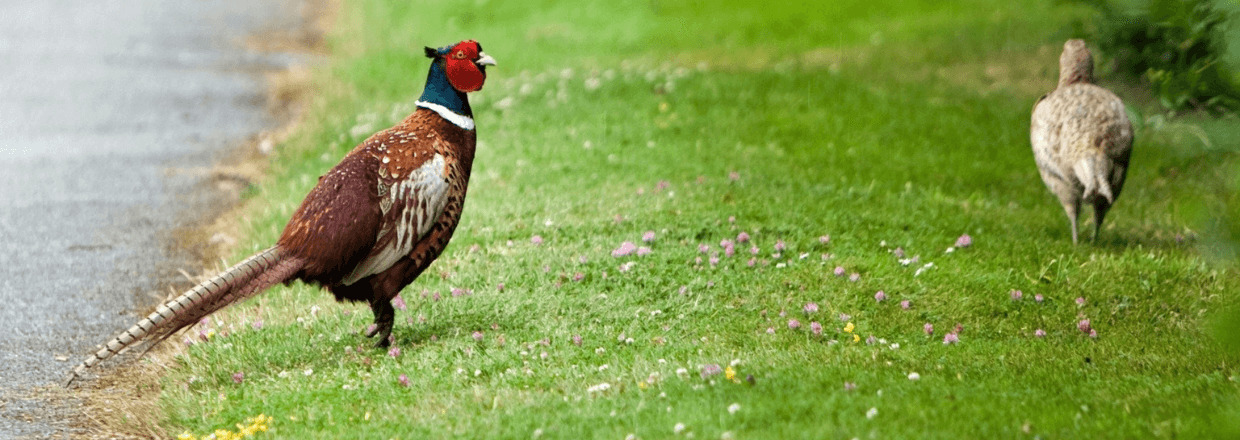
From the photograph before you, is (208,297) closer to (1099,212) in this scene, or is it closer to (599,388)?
(599,388)

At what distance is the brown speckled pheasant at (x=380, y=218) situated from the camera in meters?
5.73

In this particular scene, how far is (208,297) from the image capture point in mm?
5629

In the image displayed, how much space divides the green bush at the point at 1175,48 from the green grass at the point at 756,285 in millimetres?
303

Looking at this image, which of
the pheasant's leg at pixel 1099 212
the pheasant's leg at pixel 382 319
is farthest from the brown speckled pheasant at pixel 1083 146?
the pheasant's leg at pixel 382 319

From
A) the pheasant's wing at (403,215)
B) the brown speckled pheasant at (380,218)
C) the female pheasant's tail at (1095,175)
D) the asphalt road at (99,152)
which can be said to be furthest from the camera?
the female pheasant's tail at (1095,175)

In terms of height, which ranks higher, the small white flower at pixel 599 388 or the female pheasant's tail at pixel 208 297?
the female pheasant's tail at pixel 208 297

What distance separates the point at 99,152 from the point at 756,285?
744 centimetres

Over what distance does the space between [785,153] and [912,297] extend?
369 centimetres

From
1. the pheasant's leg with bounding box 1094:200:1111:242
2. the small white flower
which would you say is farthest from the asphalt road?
the pheasant's leg with bounding box 1094:200:1111:242

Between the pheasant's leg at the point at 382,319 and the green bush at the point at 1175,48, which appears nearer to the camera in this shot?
the green bush at the point at 1175,48

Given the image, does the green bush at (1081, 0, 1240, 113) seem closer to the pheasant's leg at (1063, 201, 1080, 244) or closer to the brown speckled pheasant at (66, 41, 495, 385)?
the pheasant's leg at (1063, 201, 1080, 244)

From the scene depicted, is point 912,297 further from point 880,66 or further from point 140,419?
point 880,66

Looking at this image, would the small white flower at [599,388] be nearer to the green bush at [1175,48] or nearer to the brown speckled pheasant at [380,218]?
the brown speckled pheasant at [380,218]

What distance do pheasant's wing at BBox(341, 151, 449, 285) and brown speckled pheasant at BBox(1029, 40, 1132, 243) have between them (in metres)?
4.13
